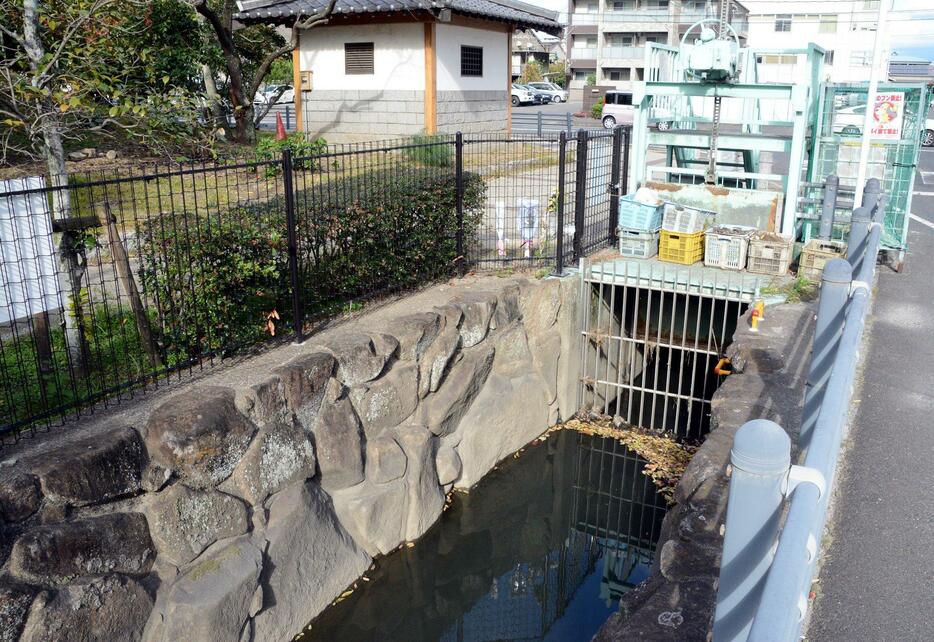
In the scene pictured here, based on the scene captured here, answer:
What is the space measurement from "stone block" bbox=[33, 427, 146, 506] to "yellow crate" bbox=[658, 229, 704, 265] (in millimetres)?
6841

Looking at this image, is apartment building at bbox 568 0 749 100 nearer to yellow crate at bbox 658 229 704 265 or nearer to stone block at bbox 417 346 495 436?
yellow crate at bbox 658 229 704 265

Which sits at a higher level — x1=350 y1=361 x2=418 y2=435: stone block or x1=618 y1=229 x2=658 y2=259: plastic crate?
x1=618 y1=229 x2=658 y2=259: plastic crate

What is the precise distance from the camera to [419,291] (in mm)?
8531

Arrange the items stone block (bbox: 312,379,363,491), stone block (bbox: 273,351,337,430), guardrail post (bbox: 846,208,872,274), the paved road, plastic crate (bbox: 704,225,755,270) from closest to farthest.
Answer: the paved road
guardrail post (bbox: 846,208,872,274)
stone block (bbox: 273,351,337,430)
stone block (bbox: 312,379,363,491)
plastic crate (bbox: 704,225,755,270)

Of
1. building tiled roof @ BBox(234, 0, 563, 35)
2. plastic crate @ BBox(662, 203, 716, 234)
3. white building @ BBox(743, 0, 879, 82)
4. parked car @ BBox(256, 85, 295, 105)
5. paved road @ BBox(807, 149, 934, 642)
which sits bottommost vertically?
paved road @ BBox(807, 149, 934, 642)

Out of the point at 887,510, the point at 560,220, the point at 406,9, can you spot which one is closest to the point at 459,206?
the point at 560,220

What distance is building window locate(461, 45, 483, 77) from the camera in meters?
17.9

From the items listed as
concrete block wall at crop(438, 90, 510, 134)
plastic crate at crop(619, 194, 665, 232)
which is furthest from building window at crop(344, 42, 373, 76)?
plastic crate at crop(619, 194, 665, 232)

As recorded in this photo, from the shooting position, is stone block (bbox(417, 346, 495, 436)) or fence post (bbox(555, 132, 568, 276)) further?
fence post (bbox(555, 132, 568, 276))

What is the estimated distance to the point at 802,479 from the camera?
1.82 meters

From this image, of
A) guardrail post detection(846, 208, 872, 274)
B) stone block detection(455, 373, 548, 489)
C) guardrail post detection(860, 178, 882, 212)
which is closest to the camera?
guardrail post detection(846, 208, 872, 274)

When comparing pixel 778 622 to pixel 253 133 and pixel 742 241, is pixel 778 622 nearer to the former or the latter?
pixel 742 241

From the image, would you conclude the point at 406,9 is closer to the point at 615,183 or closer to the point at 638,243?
the point at 615,183

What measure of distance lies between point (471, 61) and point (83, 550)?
51.9 ft
